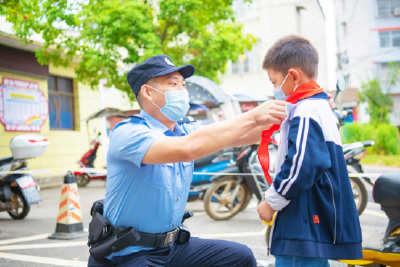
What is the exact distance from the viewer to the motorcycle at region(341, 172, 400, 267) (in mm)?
3166

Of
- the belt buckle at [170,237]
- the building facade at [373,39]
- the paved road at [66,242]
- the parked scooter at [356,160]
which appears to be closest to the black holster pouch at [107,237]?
the belt buckle at [170,237]

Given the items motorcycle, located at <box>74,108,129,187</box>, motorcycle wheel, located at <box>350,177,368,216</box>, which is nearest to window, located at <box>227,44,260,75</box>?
motorcycle, located at <box>74,108,129,187</box>

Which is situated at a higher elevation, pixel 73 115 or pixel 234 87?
pixel 234 87

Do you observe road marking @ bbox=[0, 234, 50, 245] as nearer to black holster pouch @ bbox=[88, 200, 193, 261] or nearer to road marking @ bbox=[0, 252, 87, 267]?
road marking @ bbox=[0, 252, 87, 267]

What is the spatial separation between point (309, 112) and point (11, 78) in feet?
42.6

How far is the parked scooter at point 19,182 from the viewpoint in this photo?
7.31 metres

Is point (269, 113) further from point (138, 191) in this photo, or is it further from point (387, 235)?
point (387, 235)

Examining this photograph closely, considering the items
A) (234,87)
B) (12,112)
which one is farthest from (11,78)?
(234,87)

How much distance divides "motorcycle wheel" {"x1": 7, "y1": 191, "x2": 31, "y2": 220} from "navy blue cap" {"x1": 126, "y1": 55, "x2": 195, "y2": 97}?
18.6 ft

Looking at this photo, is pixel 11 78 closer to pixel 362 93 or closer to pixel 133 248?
pixel 133 248

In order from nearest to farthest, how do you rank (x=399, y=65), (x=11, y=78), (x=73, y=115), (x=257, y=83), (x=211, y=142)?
(x=211, y=142)
(x=11, y=78)
(x=73, y=115)
(x=257, y=83)
(x=399, y=65)

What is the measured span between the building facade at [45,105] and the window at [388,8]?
26.7 meters

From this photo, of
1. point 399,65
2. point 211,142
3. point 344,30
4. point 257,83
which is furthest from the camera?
point 344,30

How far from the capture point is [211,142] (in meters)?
2.08
